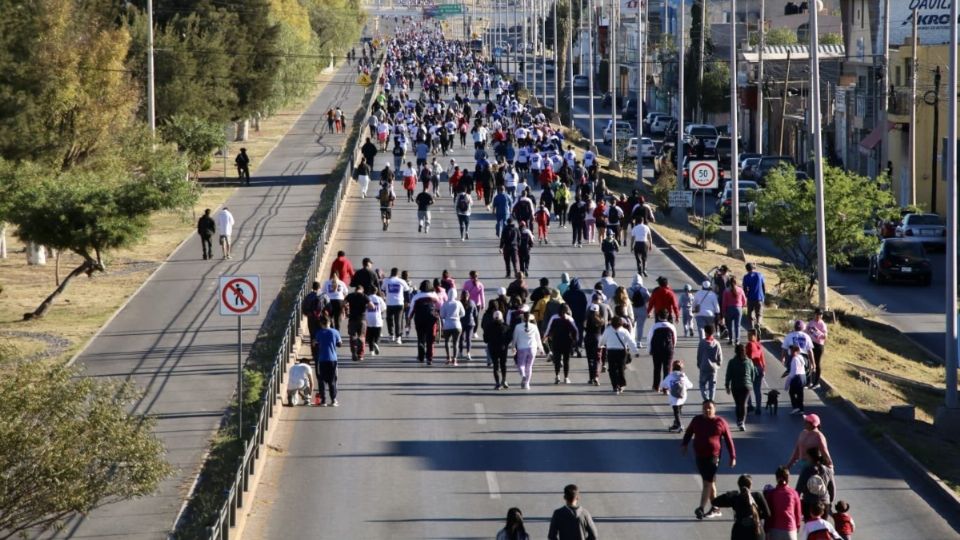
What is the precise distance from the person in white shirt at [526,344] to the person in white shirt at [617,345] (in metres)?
1.02

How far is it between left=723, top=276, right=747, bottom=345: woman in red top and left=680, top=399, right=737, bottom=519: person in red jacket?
33.9ft

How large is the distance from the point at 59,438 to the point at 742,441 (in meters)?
9.67

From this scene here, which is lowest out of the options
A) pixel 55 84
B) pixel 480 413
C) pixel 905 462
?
pixel 905 462

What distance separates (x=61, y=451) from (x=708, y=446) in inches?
270

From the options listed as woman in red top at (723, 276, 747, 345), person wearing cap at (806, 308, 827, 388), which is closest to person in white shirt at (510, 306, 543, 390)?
person wearing cap at (806, 308, 827, 388)

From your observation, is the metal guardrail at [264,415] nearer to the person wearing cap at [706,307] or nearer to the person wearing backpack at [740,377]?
the person wearing backpack at [740,377]

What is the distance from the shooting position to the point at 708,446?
18406mm

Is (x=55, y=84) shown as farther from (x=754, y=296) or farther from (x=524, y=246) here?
→ (x=754, y=296)

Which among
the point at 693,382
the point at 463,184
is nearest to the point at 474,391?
the point at 693,382

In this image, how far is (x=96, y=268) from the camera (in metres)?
39.1

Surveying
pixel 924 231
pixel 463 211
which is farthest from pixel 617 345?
pixel 924 231

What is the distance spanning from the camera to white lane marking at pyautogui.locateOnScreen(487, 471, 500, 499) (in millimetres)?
19688

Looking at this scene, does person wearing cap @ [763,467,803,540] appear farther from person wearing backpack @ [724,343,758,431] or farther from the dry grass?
the dry grass

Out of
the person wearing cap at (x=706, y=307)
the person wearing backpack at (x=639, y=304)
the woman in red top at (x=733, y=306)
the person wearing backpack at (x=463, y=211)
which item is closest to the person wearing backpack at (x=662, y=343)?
the person wearing backpack at (x=639, y=304)
